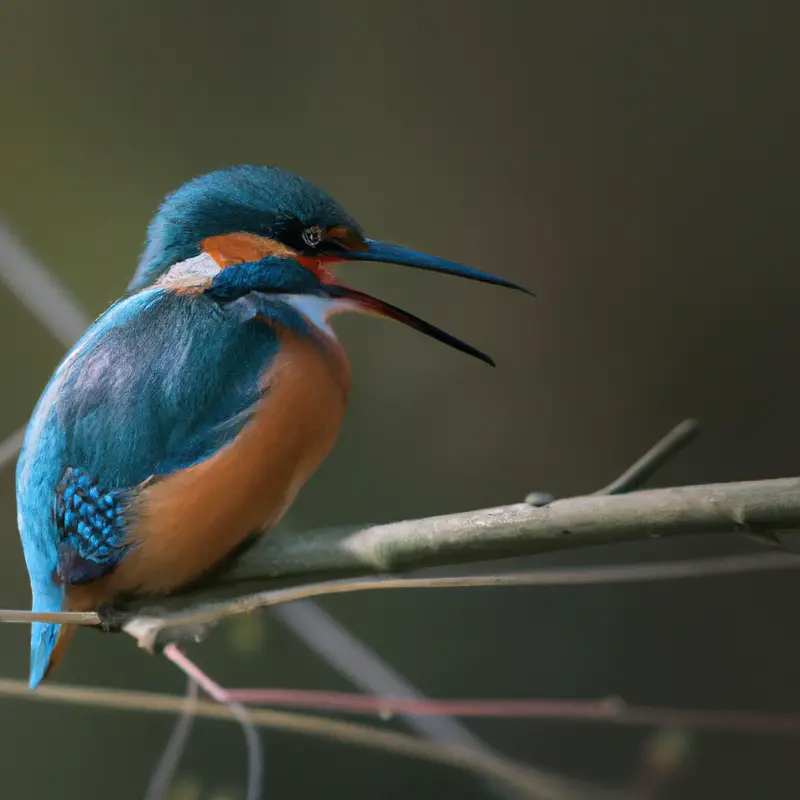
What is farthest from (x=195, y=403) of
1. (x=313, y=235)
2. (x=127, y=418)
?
(x=313, y=235)

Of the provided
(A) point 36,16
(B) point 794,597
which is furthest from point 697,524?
Result: (A) point 36,16

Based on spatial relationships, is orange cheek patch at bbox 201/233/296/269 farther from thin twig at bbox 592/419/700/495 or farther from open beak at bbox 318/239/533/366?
thin twig at bbox 592/419/700/495

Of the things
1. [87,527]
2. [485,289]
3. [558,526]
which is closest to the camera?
[558,526]

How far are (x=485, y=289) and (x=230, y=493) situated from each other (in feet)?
0.81

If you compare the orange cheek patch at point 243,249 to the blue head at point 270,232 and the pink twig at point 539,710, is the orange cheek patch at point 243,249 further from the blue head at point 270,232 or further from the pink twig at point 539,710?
the pink twig at point 539,710

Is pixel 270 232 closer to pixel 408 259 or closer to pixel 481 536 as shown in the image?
pixel 408 259

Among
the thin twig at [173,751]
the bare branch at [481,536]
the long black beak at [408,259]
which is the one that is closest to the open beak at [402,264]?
the long black beak at [408,259]

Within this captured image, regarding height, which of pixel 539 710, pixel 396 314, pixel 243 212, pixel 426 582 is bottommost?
pixel 539 710

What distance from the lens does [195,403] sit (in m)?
0.61

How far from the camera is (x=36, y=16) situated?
807 millimetres

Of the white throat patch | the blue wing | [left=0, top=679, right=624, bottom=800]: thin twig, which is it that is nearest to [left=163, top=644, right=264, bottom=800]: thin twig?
[left=0, top=679, right=624, bottom=800]: thin twig

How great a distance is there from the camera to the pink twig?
0.62 meters

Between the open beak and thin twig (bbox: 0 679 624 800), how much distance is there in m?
0.27

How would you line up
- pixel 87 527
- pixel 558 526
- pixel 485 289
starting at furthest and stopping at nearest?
pixel 485 289 < pixel 87 527 < pixel 558 526
